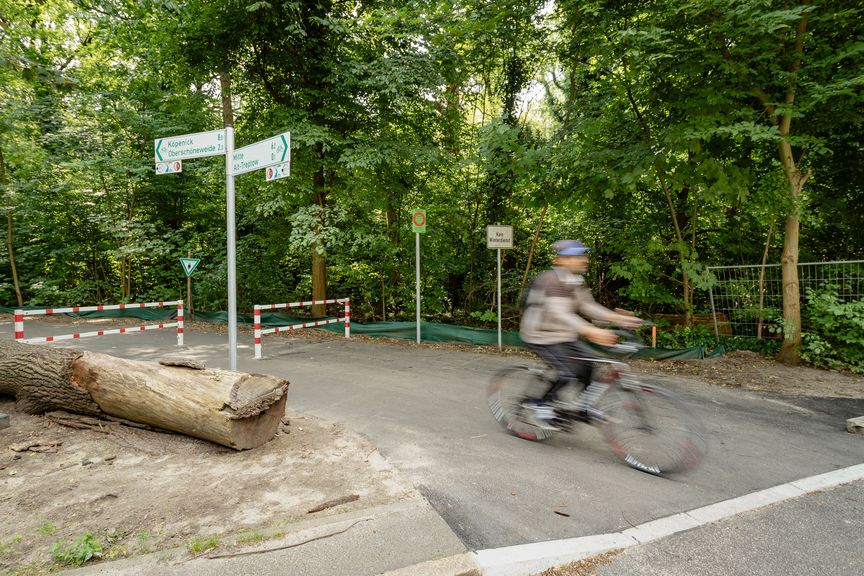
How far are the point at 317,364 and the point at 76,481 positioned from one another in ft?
15.0

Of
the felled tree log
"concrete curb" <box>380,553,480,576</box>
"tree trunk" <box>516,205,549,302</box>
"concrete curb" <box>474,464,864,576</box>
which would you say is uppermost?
"tree trunk" <box>516,205,549,302</box>

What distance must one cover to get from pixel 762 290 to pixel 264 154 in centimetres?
890

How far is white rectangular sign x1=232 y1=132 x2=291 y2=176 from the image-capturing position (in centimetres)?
456

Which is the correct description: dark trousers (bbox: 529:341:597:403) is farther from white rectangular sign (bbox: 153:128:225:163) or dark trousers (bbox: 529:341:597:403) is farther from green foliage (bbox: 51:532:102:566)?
white rectangular sign (bbox: 153:128:225:163)

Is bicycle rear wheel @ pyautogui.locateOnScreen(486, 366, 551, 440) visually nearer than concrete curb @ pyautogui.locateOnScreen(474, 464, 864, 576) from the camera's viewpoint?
No

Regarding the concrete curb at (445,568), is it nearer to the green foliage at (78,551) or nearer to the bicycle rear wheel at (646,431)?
the green foliage at (78,551)

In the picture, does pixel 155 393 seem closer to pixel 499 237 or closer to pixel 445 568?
pixel 445 568

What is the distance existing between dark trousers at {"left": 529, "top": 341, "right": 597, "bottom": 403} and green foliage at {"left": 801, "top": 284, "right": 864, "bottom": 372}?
6051 mm

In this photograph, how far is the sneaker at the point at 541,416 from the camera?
405 centimetres

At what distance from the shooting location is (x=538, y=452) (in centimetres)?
403

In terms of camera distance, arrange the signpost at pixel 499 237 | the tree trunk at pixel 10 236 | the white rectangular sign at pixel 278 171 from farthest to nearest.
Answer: the tree trunk at pixel 10 236 < the signpost at pixel 499 237 < the white rectangular sign at pixel 278 171

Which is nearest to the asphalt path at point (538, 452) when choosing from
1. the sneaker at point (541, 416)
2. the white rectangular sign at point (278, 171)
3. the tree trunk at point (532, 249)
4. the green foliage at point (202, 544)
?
the sneaker at point (541, 416)

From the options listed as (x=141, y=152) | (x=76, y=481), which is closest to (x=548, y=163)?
(x=76, y=481)

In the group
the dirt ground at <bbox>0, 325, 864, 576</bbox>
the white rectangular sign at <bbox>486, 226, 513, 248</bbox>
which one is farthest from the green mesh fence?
the dirt ground at <bbox>0, 325, 864, 576</bbox>
